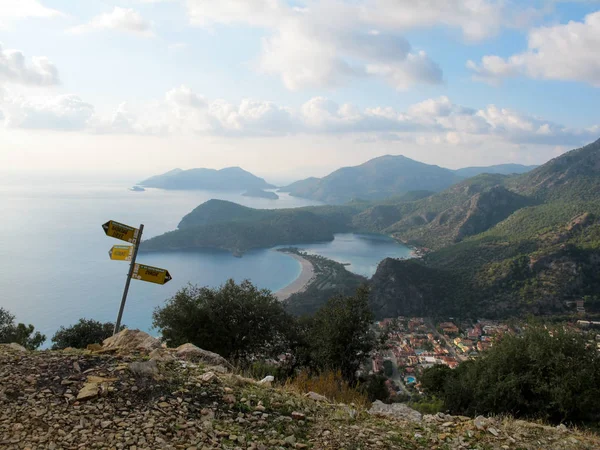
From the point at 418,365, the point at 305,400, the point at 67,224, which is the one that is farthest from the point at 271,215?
the point at 305,400

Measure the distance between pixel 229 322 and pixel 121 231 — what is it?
25.2ft

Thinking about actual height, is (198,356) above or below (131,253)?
below

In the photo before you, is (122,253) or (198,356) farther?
(198,356)

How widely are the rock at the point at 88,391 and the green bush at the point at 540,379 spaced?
7.75m

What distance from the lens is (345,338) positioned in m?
12.6

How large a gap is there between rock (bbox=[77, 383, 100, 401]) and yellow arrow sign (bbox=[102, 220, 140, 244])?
9.62 feet

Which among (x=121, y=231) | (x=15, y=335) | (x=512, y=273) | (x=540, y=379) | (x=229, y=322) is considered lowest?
(x=15, y=335)

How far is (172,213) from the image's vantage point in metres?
157

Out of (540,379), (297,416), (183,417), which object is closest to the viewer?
(183,417)

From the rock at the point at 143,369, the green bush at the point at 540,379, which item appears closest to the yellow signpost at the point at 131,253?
the rock at the point at 143,369

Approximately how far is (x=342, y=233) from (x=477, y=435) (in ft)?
480

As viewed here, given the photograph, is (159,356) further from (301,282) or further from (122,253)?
(301,282)

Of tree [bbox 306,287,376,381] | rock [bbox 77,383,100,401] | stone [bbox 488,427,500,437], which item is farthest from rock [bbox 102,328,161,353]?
tree [bbox 306,287,376,381]

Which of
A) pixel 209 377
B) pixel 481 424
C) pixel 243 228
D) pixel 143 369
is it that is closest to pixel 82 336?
pixel 143 369
